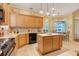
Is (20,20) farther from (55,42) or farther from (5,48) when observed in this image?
(5,48)

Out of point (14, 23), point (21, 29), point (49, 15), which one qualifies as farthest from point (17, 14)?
point (49, 15)

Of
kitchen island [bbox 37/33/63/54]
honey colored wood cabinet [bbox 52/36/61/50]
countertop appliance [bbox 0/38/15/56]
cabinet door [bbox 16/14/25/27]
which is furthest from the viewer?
cabinet door [bbox 16/14/25/27]

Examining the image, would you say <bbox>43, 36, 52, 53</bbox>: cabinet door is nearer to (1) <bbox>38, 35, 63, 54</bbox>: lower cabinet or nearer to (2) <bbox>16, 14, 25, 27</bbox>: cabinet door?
(1) <bbox>38, 35, 63, 54</bbox>: lower cabinet

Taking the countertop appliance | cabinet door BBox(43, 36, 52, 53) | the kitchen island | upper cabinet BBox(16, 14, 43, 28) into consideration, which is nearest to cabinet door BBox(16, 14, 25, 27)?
upper cabinet BBox(16, 14, 43, 28)

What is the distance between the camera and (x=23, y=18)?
18.0 feet

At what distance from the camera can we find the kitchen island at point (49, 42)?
3.75 meters

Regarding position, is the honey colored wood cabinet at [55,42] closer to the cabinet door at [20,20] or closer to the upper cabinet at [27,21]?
the upper cabinet at [27,21]

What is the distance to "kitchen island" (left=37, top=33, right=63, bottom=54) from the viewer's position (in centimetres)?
375

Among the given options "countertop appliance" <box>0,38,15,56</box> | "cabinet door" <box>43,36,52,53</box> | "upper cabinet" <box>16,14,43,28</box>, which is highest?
"upper cabinet" <box>16,14,43,28</box>

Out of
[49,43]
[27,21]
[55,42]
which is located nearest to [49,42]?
[49,43]

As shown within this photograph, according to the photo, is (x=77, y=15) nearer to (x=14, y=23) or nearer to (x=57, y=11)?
(x=57, y=11)

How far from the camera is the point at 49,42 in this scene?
3977mm

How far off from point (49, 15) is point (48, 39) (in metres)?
1.09

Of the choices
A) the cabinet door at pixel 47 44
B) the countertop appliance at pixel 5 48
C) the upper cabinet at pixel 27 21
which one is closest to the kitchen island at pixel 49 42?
the cabinet door at pixel 47 44
